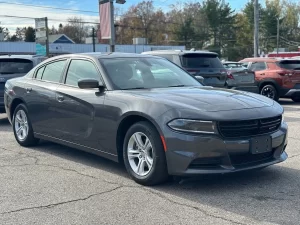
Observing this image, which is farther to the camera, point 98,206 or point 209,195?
point 209,195

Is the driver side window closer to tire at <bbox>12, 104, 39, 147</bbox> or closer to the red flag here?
tire at <bbox>12, 104, 39, 147</bbox>

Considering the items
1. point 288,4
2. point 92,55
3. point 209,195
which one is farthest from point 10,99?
point 288,4

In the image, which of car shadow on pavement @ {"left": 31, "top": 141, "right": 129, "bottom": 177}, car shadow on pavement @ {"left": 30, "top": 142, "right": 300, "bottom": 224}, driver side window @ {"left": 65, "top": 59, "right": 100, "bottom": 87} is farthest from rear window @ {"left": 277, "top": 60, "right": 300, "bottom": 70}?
driver side window @ {"left": 65, "top": 59, "right": 100, "bottom": 87}

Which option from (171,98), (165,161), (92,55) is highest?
(92,55)

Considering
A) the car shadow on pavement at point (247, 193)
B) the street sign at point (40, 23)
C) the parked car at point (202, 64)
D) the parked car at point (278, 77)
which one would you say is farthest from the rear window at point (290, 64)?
the street sign at point (40, 23)

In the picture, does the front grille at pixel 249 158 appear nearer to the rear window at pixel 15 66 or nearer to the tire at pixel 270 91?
the rear window at pixel 15 66

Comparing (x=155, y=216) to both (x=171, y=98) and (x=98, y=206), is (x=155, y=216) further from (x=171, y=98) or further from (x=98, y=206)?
(x=171, y=98)

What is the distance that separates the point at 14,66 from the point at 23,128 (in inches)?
141

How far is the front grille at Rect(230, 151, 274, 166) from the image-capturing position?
4957 millimetres

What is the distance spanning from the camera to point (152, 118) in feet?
16.7

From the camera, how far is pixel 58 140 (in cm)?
674

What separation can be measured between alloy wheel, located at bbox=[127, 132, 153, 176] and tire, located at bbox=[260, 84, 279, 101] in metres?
10.8

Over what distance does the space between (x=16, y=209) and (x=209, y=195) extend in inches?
78.9

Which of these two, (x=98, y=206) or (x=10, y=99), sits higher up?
(x=10, y=99)
